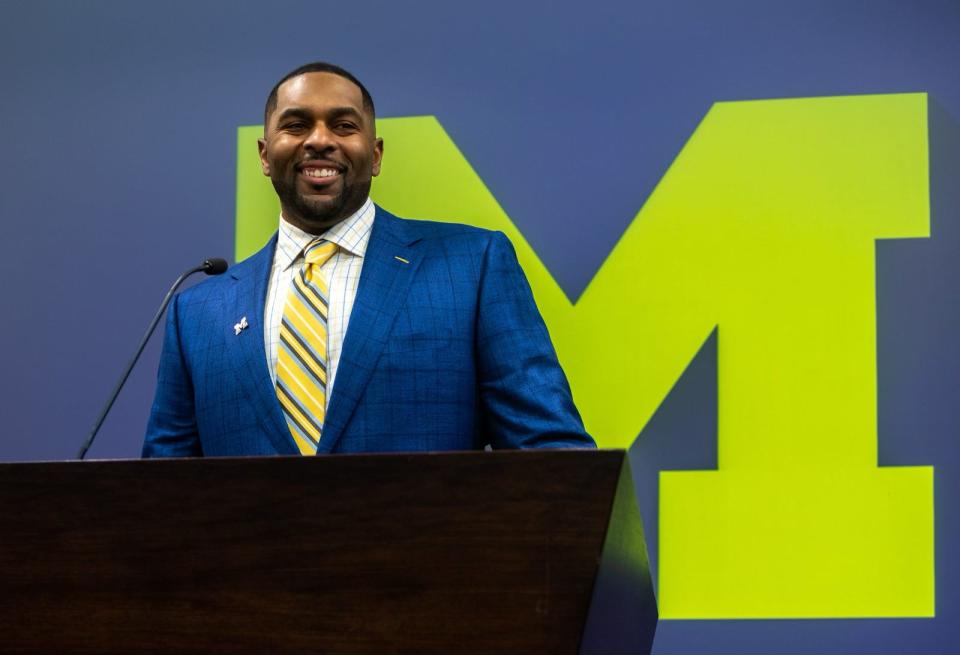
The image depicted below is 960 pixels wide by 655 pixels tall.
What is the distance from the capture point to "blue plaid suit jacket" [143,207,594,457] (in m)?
2.21

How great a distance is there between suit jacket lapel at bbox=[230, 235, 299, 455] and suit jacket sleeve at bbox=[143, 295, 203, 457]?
0.16 m

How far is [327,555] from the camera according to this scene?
4.45 feet

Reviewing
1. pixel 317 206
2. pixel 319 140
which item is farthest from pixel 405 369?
pixel 319 140

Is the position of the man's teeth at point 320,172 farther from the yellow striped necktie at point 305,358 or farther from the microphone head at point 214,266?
the microphone head at point 214,266

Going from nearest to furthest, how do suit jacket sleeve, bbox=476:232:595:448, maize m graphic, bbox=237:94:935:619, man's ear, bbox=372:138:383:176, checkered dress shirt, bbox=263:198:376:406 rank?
suit jacket sleeve, bbox=476:232:595:448, checkered dress shirt, bbox=263:198:376:406, man's ear, bbox=372:138:383:176, maize m graphic, bbox=237:94:935:619

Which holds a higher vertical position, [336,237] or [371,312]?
[336,237]

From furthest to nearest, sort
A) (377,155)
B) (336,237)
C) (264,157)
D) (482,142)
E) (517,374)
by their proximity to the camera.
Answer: (482,142) < (377,155) < (264,157) < (336,237) < (517,374)

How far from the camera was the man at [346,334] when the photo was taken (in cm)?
223

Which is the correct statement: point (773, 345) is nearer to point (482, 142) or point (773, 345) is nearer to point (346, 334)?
point (482, 142)

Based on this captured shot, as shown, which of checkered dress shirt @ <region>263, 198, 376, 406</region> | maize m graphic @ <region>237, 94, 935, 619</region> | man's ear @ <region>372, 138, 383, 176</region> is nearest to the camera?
checkered dress shirt @ <region>263, 198, 376, 406</region>

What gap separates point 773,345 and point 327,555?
5.96 feet

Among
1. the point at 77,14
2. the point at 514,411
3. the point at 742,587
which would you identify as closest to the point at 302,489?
the point at 514,411

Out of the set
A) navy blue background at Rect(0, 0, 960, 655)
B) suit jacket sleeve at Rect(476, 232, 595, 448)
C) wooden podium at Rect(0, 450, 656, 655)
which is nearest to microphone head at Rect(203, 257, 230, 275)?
navy blue background at Rect(0, 0, 960, 655)

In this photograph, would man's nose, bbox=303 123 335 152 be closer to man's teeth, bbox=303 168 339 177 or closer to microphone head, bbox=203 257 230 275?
man's teeth, bbox=303 168 339 177
